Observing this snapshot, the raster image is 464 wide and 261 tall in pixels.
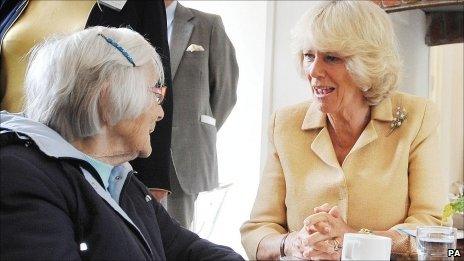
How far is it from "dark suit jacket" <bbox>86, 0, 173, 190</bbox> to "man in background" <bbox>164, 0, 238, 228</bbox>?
0.43m

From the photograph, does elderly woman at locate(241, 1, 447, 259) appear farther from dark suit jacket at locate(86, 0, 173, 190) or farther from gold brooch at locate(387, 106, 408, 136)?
dark suit jacket at locate(86, 0, 173, 190)

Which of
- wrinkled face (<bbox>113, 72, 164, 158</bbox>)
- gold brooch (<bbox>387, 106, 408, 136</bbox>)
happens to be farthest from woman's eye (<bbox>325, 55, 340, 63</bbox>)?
wrinkled face (<bbox>113, 72, 164, 158</bbox>)

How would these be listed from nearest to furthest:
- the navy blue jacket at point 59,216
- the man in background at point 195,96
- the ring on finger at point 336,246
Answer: the navy blue jacket at point 59,216 < the ring on finger at point 336,246 < the man in background at point 195,96

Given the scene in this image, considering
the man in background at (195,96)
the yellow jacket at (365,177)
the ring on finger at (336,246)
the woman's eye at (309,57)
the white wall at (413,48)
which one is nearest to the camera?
the ring on finger at (336,246)

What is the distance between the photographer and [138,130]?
1443 mm

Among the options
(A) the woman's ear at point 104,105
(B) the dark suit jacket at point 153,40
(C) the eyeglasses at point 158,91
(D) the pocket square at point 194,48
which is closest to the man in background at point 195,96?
(D) the pocket square at point 194,48

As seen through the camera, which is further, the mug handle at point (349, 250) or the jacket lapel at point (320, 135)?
the jacket lapel at point (320, 135)

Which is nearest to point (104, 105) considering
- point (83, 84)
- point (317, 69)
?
point (83, 84)

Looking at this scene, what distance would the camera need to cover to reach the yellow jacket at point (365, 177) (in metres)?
1.80

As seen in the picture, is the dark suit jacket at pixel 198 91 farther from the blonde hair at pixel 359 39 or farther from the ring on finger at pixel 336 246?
the ring on finger at pixel 336 246

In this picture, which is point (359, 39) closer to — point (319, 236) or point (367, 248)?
point (319, 236)

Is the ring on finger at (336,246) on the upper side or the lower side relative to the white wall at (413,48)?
lower

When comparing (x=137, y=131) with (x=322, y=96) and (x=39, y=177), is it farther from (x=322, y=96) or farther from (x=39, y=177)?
(x=322, y=96)

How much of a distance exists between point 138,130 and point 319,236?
50 centimetres
